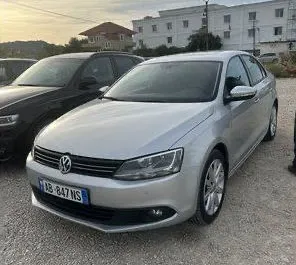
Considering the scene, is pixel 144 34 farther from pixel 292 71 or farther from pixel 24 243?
pixel 24 243

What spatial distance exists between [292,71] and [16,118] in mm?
16988

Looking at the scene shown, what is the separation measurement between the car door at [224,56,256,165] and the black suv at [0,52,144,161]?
2412 millimetres

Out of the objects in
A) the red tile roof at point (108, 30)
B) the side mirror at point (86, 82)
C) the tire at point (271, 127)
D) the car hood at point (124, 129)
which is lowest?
the tire at point (271, 127)

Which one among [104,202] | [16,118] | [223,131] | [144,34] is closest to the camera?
[104,202]

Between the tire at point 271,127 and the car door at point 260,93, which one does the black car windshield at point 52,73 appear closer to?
the car door at point 260,93

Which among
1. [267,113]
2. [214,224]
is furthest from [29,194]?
[267,113]

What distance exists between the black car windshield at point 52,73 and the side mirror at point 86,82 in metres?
0.19

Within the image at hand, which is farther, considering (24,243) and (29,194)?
(29,194)

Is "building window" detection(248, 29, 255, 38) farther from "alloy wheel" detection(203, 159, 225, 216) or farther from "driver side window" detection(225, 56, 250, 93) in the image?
"alloy wheel" detection(203, 159, 225, 216)

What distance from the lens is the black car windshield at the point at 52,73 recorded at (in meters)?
5.91

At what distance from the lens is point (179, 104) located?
149 inches

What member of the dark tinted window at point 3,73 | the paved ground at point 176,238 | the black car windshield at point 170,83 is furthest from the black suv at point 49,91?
the dark tinted window at point 3,73

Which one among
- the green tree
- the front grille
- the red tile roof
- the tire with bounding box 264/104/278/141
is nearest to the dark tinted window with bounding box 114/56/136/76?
the tire with bounding box 264/104/278/141

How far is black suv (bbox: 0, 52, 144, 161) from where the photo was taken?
488cm
